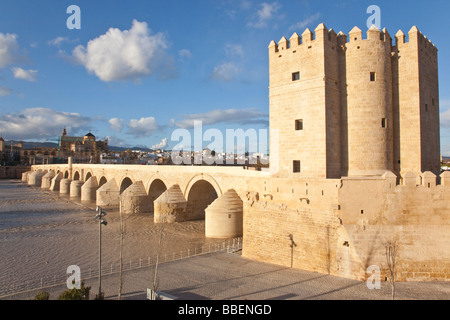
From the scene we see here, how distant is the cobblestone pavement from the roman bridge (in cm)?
409

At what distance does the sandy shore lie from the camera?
14.1m

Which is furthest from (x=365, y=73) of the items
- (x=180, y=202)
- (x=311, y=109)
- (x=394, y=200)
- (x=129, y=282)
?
(x=180, y=202)

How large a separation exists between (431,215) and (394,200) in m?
1.31

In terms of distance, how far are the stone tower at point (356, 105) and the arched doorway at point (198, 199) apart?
11.5 meters

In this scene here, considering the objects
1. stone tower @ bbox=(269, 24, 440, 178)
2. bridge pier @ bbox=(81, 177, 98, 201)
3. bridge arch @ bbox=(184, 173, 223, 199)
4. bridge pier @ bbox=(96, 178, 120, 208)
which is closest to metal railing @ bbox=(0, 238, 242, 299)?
bridge arch @ bbox=(184, 173, 223, 199)

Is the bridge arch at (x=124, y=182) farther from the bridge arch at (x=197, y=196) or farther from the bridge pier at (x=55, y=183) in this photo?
the bridge pier at (x=55, y=183)

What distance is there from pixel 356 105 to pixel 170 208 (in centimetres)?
1559

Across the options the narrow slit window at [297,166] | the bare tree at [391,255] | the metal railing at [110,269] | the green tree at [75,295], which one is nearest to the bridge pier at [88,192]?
the metal railing at [110,269]

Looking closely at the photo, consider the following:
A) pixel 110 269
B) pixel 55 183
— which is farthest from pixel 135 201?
pixel 55 183

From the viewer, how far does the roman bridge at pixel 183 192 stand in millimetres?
18344

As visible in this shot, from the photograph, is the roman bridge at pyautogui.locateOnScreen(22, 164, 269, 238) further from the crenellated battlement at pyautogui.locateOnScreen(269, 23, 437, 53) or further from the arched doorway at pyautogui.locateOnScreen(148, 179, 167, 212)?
the crenellated battlement at pyautogui.locateOnScreen(269, 23, 437, 53)

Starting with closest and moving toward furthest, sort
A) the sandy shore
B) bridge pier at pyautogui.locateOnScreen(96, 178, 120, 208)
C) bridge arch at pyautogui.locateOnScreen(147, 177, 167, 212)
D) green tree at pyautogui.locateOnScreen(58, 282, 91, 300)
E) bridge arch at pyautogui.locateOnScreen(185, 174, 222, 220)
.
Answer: green tree at pyautogui.locateOnScreen(58, 282, 91, 300), the sandy shore, bridge arch at pyautogui.locateOnScreen(185, 174, 222, 220), bridge arch at pyautogui.locateOnScreen(147, 177, 167, 212), bridge pier at pyautogui.locateOnScreen(96, 178, 120, 208)

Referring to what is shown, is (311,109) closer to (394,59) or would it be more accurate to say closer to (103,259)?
(394,59)
